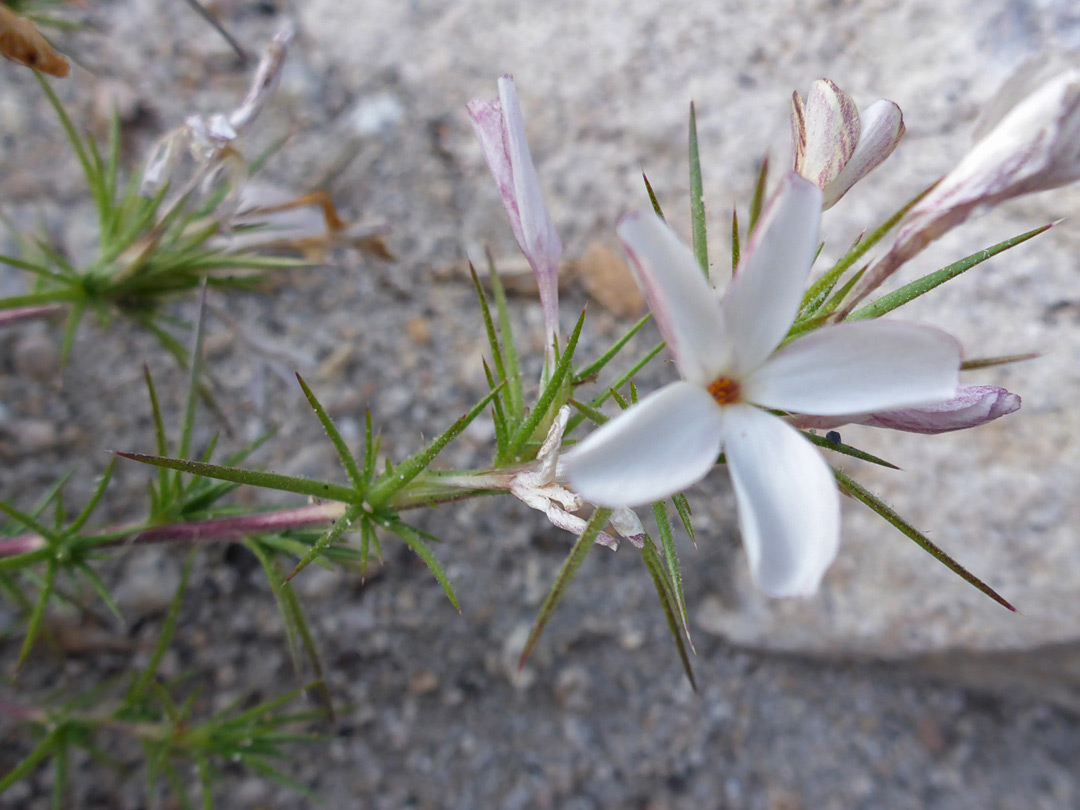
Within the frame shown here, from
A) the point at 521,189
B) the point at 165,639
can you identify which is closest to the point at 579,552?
the point at 521,189

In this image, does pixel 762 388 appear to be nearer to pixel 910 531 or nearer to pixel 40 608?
pixel 910 531

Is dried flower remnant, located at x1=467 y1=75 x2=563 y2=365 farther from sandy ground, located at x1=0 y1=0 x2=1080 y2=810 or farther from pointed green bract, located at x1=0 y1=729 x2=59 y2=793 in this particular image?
pointed green bract, located at x1=0 y1=729 x2=59 y2=793

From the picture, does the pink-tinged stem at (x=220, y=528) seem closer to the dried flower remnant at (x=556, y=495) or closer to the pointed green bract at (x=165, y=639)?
the pointed green bract at (x=165, y=639)

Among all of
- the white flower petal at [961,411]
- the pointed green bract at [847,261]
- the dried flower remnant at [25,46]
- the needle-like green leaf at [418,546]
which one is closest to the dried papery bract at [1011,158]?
the pointed green bract at [847,261]

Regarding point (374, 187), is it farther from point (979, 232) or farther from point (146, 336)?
point (979, 232)

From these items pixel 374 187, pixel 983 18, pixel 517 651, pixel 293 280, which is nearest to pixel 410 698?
pixel 517 651
